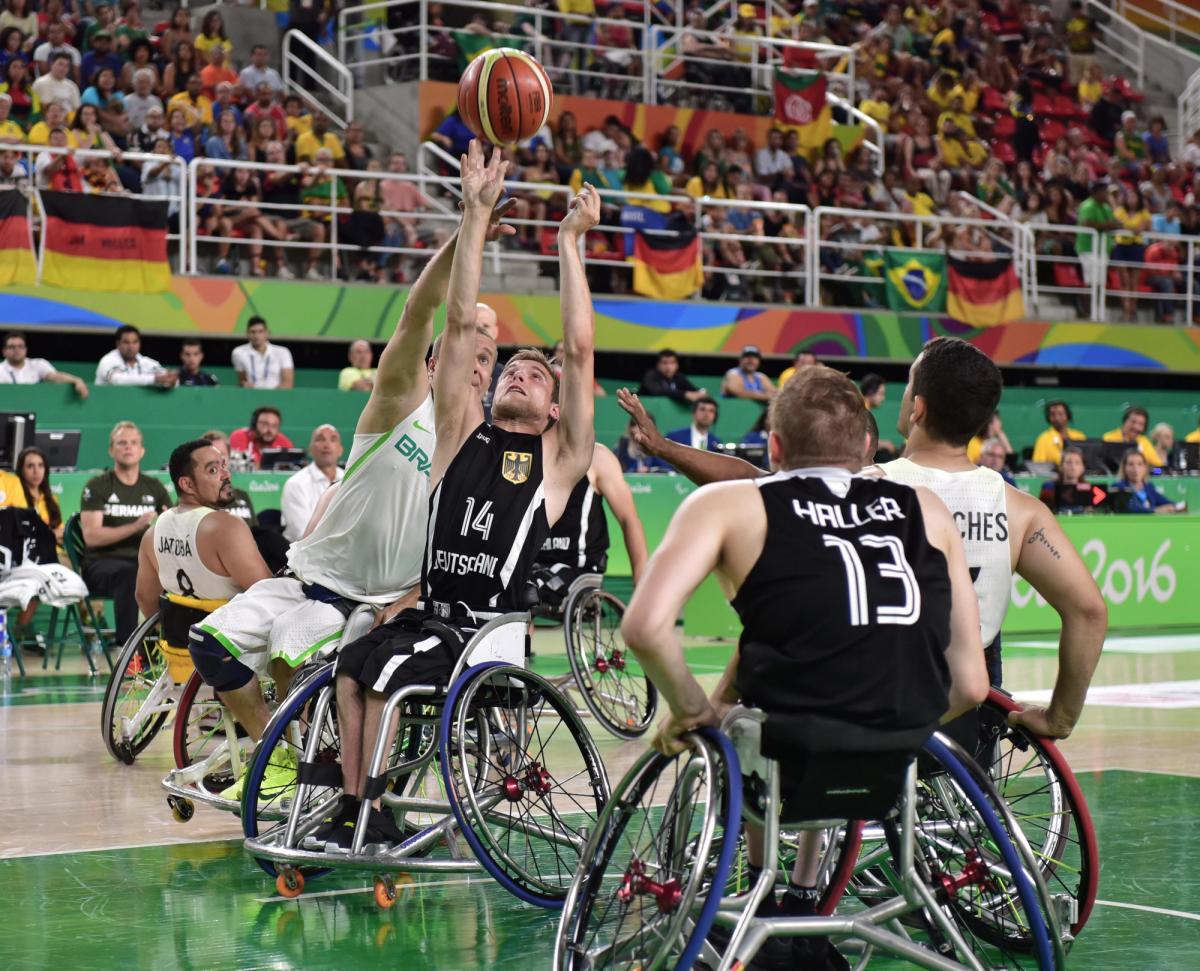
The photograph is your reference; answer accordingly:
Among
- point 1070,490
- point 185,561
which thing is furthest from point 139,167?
point 185,561

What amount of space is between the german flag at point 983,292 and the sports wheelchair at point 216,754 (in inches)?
615

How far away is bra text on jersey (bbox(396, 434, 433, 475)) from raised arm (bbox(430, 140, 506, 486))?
21 centimetres

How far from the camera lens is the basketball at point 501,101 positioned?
7102 millimetres

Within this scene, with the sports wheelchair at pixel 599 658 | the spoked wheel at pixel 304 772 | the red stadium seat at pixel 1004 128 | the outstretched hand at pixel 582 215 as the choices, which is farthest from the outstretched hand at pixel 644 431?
the red stadium seat at pixel 1004 128

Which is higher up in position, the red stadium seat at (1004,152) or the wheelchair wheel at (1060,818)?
the red stadium seat at (1004,152)

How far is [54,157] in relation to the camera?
17.6m

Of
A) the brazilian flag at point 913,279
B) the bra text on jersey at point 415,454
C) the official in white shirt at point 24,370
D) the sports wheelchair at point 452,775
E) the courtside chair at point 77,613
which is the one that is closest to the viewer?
the sports wheelchair at point 452,775

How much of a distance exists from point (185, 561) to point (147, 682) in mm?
1305

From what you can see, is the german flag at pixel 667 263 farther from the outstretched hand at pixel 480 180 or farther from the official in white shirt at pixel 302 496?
the outstretched hand at pixel 480 180

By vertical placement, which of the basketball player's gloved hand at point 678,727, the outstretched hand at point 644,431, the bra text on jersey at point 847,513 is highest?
the outstretched hand at point 644,431

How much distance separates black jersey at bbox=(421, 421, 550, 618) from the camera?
6.09m

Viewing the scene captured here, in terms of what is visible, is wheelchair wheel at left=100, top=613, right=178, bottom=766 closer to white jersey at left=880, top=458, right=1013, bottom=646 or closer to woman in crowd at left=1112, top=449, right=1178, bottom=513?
white jersey at left=880, top=458, right=1013, bottom=646

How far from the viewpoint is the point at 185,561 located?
8305mm

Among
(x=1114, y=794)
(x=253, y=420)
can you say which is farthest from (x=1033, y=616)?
(x=1114, y=794)
